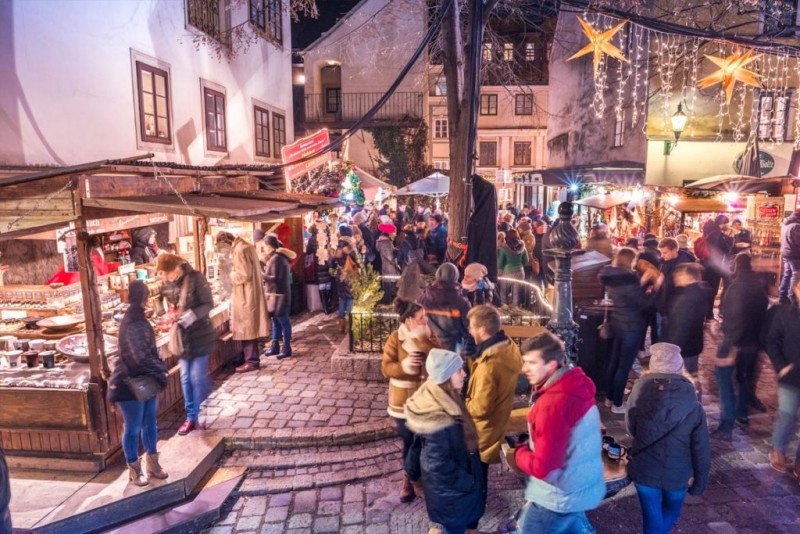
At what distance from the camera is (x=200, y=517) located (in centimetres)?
500

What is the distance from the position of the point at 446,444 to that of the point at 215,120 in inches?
457

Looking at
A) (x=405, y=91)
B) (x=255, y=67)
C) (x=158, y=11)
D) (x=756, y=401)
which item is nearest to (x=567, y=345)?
(x=756, y=401)

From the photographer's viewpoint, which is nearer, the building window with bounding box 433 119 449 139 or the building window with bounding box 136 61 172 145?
the building window with bounding box 136 61 172 145

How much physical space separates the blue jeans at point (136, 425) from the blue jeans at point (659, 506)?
4.44 meters

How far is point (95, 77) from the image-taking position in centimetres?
912

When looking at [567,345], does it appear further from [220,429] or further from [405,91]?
[405,91]

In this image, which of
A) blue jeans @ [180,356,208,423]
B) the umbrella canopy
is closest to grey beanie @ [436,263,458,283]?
blue jeans @ [180,356,208,423]

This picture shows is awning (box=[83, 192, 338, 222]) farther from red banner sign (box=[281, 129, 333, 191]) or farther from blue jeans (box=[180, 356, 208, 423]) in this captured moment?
red banner sign (box=[281, 129, 333, 191])

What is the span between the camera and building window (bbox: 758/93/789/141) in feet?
55.5

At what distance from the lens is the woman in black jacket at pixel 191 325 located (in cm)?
619

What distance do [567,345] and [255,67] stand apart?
500 inches

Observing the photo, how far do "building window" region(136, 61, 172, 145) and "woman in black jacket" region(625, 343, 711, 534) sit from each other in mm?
9947

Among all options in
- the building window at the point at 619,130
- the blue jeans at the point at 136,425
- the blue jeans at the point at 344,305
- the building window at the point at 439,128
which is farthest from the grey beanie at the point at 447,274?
the building window at the point at 439,128

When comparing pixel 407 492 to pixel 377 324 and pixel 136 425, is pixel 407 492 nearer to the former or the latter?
pixel 136 425
